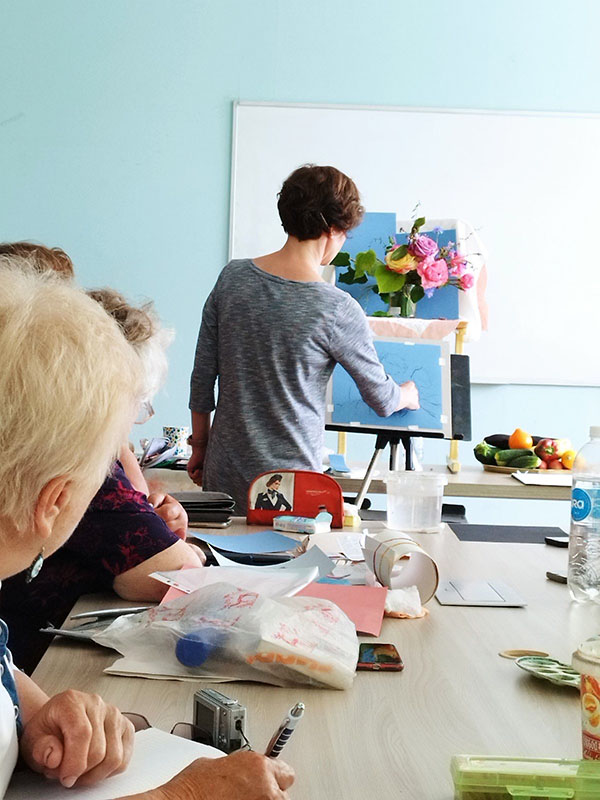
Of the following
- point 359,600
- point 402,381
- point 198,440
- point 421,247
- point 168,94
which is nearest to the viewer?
point 359,600

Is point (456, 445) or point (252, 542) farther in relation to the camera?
point (456, 445)

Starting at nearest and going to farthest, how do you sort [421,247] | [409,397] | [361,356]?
[361,356] → [409,397] → [421,247]

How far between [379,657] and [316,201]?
1.59m

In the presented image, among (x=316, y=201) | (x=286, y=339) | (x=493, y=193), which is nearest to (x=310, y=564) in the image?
(x=286, y=339)

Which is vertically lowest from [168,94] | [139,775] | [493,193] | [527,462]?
[139,775]

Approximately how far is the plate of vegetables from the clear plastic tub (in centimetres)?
125

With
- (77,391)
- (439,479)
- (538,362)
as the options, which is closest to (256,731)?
(77,391)

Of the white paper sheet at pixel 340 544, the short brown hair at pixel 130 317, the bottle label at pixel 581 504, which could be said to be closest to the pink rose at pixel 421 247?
the white paper sheet at pixel 340 544

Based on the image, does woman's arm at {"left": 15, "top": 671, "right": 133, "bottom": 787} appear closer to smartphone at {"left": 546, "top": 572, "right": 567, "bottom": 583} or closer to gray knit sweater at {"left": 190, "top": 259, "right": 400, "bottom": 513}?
smartphone at {"left": 546, "top": 572, "right": 567, "bottom": 583}

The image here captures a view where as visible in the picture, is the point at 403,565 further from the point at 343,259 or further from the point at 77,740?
the point at 343,259

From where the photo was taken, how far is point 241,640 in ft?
3.53

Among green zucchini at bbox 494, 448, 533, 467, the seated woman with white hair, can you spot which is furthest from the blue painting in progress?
the seated woman with white hair

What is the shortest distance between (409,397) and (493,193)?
5.90 feet

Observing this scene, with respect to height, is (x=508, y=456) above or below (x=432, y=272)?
below
